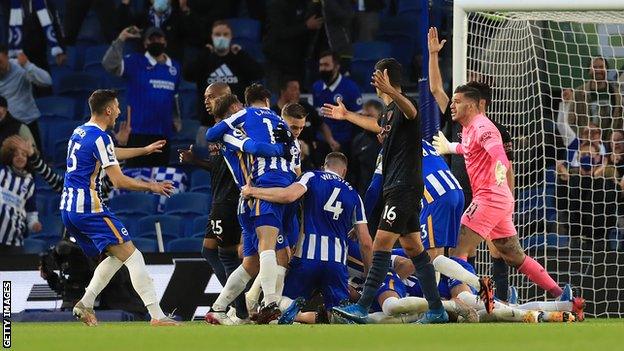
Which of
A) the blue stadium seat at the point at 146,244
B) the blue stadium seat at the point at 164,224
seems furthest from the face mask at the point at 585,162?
the blue stadium seat at the point at 146,244

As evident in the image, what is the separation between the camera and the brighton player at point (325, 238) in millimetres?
10719

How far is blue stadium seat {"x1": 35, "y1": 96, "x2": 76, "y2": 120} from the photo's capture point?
1795 cm

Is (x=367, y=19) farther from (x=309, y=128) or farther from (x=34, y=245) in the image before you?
(x=34, y=245)

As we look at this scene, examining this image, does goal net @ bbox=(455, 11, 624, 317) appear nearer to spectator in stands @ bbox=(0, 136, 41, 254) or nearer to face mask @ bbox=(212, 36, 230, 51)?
face mask @ bbox=(212, 36, 230, 51)

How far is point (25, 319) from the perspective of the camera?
1330 centimetres

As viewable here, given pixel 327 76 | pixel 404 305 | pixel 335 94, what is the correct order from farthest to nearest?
pixel 327 76, pixel 335 94, pixel 404 305

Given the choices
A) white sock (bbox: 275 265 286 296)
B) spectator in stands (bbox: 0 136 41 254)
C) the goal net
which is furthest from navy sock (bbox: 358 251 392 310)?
spectator in stands (bbox: 0 136 41 254)

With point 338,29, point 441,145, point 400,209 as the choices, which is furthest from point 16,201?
point 400,209

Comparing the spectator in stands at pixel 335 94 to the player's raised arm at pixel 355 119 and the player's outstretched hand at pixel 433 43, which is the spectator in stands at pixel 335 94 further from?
the player's raised arm at pixel 355 119

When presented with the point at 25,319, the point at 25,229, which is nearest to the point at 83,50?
the point at 25,229

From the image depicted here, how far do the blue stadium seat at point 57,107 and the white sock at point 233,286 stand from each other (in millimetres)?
7481

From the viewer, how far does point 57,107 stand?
18.0 meters

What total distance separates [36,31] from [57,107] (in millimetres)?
1069

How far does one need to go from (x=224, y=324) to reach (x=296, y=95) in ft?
18.3
